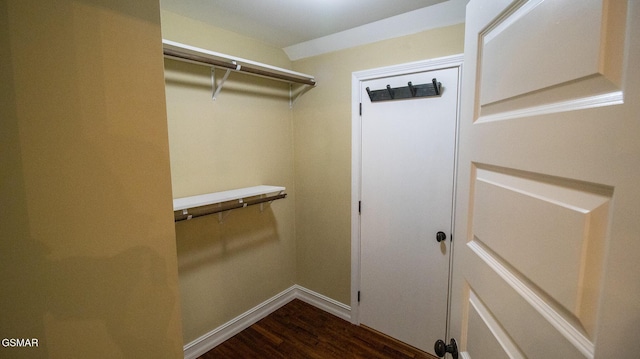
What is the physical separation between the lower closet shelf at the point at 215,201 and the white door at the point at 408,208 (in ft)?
2.93

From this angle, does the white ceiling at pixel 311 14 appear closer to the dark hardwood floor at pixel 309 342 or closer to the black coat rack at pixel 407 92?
the black coat rack at pixel 407 92

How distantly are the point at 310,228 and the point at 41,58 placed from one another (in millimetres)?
2299

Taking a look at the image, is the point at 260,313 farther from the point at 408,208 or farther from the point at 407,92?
the point at 407,92

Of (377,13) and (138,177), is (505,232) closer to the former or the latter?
(138,177)

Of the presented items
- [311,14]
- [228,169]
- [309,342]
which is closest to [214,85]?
[228,169]

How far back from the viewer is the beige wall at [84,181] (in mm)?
601

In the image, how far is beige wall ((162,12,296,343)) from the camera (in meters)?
1.92

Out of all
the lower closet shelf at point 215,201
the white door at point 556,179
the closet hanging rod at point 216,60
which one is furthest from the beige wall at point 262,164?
the white door at point 556,179

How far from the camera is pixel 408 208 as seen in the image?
6.93ft

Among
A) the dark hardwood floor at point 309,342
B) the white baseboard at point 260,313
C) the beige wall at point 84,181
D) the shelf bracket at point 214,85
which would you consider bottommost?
the dark hardwood floor at point 309,342

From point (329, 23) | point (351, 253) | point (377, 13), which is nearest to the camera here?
point (377, 13)

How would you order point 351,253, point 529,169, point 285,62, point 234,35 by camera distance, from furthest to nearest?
point 285,62 < point 351,253 < point 234,35 < point 529,169

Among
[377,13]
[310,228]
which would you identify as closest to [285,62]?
[377,13]

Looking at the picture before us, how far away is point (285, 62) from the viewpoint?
262cm
